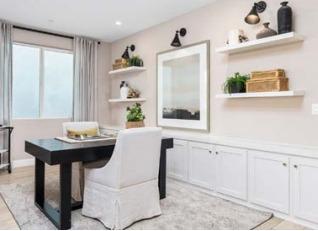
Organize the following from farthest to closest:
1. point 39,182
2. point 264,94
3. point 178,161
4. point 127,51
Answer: point 127,51
point 178,161
point 39,182
point 264,94

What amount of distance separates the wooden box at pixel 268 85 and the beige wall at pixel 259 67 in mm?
104

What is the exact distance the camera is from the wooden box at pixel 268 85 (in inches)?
110

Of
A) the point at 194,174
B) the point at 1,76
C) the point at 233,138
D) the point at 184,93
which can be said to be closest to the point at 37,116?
the point at 1,76

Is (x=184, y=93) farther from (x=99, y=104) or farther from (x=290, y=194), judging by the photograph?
(x=99, y=104)

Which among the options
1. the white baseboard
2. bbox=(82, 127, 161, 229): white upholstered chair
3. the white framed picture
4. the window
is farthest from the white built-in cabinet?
the white baseboard

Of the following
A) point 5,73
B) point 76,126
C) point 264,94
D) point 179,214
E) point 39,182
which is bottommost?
point 179,214

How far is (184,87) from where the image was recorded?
4.08 m

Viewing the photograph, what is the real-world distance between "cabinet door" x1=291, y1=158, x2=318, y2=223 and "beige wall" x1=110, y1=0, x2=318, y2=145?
0.34 m

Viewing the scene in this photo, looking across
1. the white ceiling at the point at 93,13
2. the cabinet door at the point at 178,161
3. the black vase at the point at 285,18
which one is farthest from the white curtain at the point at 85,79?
the black vase at the point at 285,18

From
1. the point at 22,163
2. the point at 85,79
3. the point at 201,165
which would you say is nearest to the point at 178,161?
the point at 201,165

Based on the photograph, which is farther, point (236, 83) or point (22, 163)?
point (22, 163)

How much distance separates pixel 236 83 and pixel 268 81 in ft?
1.35

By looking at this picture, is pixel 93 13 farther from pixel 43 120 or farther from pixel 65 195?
pixel 65 195

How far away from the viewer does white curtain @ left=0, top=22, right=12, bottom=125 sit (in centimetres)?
455
